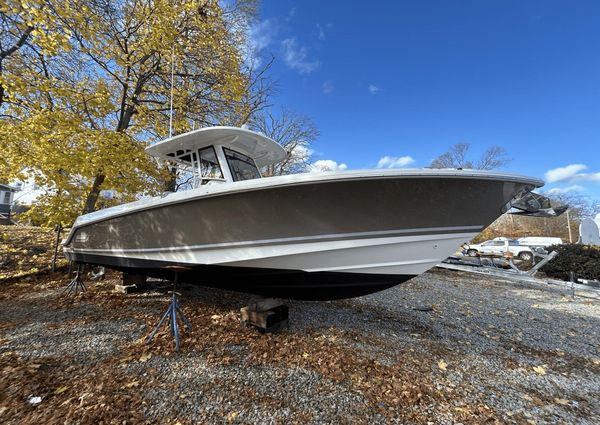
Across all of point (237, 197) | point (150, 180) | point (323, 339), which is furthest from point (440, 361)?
point (150, 180)

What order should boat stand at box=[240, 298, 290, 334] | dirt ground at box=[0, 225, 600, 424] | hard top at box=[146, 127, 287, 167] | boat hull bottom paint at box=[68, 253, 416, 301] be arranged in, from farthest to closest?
1. hard top at box=[146, 127, 287, 167]
2. boat stand at box=[240, 298, 290, 334]
3. boat hull bottom paint at box=[68, 253, 416, 301]
4. dirt ground at box=[0, 225, 600, 424]

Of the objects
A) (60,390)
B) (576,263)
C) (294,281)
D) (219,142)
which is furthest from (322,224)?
(576,263)

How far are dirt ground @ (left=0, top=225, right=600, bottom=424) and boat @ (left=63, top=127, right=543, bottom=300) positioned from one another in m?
0.72

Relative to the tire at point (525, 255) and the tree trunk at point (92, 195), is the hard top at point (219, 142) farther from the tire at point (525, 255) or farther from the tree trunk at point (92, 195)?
the tire at point (525, 255)

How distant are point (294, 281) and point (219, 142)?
7.01ft

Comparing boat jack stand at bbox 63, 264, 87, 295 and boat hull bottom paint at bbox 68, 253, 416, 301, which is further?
boat jack stand at bbox 63, 264, 87, 295

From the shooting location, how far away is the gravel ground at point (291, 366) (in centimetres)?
206

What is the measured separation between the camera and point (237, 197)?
9.34 ft

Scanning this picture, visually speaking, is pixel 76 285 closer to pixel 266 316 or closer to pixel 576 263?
pixel 266 316

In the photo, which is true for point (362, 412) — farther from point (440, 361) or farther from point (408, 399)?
point (440, 361)

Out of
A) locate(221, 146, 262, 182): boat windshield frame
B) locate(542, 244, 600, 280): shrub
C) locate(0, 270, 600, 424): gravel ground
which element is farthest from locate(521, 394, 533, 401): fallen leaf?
locate(542, 244, 600, 280): shrub

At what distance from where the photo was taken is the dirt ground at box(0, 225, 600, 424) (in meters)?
2.06

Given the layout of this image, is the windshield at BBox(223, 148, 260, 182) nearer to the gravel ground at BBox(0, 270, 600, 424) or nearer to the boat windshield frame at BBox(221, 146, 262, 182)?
the boat windshield frame at BBox(221, 146, 262, 182)

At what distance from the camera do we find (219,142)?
372 centimetres
